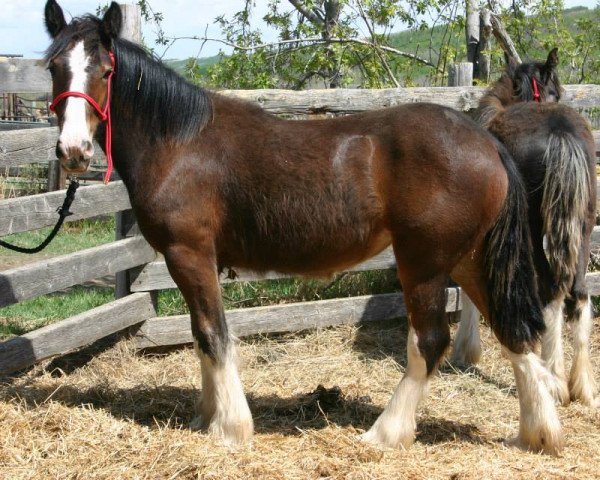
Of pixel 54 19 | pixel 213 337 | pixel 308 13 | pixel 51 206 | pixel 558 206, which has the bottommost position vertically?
pixel 213 337

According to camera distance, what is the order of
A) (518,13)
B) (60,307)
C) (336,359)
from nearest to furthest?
(336,359)
(60,307)
(518,13)

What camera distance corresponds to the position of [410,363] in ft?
13.2

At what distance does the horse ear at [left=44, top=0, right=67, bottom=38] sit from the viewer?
156 inches

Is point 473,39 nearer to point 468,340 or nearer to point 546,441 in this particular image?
point 468,340

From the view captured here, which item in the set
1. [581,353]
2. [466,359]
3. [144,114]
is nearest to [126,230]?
[144,114]

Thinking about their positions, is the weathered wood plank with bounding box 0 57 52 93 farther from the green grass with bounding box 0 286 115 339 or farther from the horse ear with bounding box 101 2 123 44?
the green grass with bounding box 0 286 115 339

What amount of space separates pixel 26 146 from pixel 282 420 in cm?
237

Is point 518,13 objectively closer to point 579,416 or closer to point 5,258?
point 579,416

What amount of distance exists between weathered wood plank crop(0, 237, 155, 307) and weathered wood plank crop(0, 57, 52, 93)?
116 centimetres

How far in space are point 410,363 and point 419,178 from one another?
3.34 ft

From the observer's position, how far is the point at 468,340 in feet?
18.9

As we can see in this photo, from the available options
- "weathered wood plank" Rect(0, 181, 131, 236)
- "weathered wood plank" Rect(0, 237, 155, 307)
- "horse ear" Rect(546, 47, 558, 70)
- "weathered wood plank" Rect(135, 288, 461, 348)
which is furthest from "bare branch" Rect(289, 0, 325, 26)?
"weathered wood plank" Rect(0, 237, 155, 307)

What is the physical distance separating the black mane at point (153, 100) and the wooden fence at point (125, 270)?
588 millimetres

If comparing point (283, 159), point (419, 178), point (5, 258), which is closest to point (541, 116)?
Result: point (419, 178)
